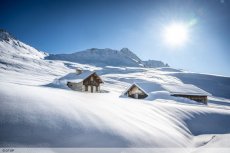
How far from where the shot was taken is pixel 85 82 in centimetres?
4206

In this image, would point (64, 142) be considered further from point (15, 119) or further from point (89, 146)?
point (15, 119)

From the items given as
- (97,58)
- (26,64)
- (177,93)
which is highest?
(97,58)

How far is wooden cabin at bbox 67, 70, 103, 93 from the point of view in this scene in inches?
1633

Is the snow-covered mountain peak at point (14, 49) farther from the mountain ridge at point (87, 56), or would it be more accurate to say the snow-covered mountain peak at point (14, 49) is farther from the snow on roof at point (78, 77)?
the snow on roof at point (78, 77)

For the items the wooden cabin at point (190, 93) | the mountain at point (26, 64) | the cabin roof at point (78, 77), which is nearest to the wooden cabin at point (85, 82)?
the cabin roof at point (78, 77)

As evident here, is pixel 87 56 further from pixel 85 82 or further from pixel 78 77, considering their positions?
pixel 85 82

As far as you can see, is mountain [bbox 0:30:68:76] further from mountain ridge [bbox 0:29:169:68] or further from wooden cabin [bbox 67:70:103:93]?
wooden cabin [bbox 67:70:103:93]

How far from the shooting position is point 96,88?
43625 millimetres

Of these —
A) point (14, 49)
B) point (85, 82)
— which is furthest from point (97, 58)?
point (85, 82)

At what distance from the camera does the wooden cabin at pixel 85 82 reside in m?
41.5

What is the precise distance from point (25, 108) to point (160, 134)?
7837 mm

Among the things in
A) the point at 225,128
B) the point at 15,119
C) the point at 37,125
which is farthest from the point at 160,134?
the point at 225,128

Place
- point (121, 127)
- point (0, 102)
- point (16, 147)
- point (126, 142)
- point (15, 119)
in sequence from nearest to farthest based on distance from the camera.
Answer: point (16, 147) < point (15, 119) < point (0, 102) < point (126, 142) < point (121, 127)

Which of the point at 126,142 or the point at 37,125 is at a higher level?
the point at 37,125
